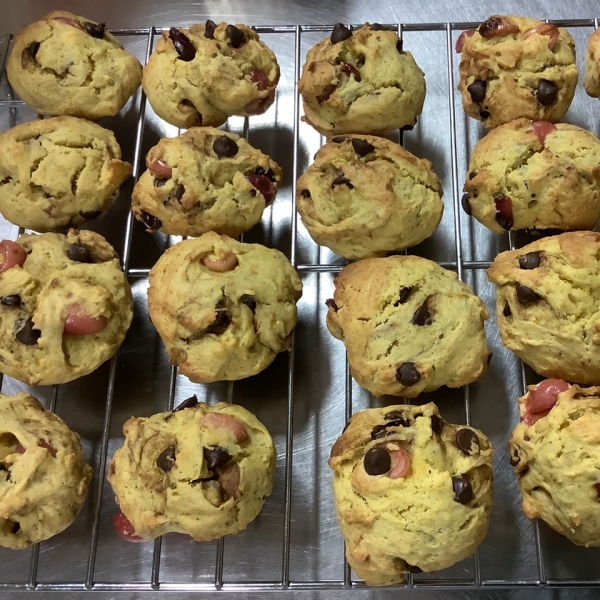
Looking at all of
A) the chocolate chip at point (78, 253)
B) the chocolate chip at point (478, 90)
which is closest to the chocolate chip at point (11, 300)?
the chocolate chip at point (78, 253)

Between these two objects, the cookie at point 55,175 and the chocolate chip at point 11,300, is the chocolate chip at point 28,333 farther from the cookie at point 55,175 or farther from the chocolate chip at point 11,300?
the cookie at point 55,175

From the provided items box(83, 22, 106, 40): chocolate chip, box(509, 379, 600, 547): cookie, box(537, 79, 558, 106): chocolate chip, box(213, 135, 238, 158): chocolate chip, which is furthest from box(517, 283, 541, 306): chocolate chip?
box(83, 22, 106, 40): chocolate chip

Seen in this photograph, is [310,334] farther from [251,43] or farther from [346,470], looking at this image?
[251,43]

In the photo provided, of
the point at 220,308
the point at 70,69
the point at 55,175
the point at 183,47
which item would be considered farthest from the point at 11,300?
the point at 183,47

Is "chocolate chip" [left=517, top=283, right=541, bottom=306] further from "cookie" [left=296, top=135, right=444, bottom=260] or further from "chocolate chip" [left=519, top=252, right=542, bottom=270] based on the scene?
"cookie" [left=296, top=135, right=444, bottom=260]

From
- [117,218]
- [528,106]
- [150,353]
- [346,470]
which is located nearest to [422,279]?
[346,470]
